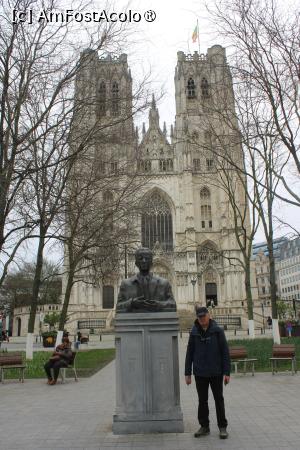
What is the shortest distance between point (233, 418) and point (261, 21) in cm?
1044

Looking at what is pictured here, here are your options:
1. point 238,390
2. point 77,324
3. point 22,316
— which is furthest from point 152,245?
point 238,390

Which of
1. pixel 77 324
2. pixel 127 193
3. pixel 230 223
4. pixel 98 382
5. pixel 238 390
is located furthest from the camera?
pixel 230 223

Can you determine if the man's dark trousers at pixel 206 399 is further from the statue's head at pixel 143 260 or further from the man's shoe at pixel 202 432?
the statue's head at pixel 143 260

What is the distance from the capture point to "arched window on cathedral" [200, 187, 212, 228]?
51438 millimetres

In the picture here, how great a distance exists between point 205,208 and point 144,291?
46458 millimetres

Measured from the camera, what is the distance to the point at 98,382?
1066 centimetres

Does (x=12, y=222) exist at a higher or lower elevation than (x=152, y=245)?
lower

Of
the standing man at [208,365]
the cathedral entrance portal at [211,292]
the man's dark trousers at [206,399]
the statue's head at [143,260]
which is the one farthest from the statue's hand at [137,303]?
the cathedral entrance portal at [211,292]

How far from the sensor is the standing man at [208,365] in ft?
17.5

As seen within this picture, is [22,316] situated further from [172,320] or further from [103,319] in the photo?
[172,320]

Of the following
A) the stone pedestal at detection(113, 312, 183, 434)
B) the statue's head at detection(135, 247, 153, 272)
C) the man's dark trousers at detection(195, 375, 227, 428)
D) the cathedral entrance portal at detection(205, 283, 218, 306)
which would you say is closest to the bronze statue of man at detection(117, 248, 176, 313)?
the statue's head at detection(135, 247, 153, 272)

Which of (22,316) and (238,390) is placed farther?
(22,316)

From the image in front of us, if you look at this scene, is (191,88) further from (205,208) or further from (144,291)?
(144,291)

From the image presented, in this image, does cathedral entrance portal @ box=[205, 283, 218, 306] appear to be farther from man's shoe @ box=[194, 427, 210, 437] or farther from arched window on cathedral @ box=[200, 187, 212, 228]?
man's shoe @ box=[194, 427, 210, 437]
